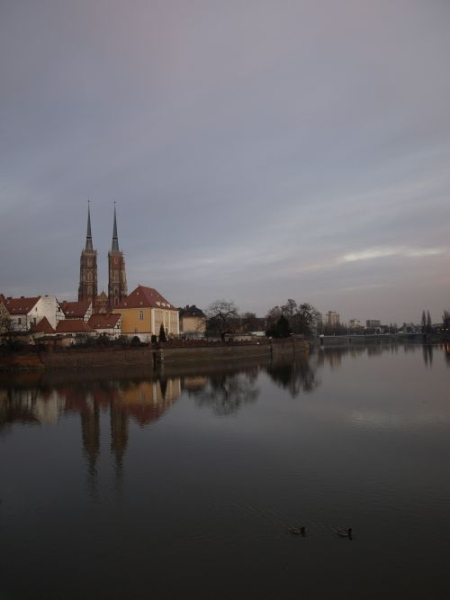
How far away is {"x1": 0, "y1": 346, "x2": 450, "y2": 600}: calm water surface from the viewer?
8.09 m

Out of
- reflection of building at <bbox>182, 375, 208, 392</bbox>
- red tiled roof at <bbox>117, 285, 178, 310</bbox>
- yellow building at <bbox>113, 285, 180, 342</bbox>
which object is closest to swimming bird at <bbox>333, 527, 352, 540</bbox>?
reflection of building at <bbox>182, 375, 208, 392</bbox>

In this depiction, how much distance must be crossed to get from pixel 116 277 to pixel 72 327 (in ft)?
104

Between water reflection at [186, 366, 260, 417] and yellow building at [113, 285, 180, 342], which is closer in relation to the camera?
water reflection at [186, 366, 260, 417]

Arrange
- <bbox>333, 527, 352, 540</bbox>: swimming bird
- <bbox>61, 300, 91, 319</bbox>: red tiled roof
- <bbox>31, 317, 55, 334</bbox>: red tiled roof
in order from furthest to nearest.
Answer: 1. <bbox>61, 300, 91, 319</bbox>: red tiled roof
2. <bbox>31, 317, 55, 334</bbox>: red tiled roof
3. <bbox>333, 527, 352, 540</bbox>: swimming bird

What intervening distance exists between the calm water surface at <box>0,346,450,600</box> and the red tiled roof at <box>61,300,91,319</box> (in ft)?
128

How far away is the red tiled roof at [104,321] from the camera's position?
194 ft

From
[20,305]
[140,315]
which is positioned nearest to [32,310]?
[20,305]

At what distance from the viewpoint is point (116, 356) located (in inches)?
1813

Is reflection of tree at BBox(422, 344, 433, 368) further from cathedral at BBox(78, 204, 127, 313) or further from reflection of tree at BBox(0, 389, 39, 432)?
cathedral at BBox(78, 204, 127, 313)

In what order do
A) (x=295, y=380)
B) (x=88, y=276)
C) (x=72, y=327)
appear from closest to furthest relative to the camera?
1. (x=295, y=380)
2. (x=72, y=327)
3. (x=88, y=276)

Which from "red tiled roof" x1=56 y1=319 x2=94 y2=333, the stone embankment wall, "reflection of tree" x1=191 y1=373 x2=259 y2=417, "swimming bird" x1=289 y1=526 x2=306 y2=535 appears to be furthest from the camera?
"red tiled roof" x1=56 y1=319 x2=94 y2=333

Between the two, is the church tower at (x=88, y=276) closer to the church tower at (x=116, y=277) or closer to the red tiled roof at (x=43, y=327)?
the church tower at (x=116, y=277)

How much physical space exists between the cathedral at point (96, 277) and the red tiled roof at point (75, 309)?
18348 millimetres

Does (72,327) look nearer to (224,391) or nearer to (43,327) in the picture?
(43,327)
